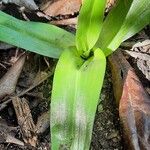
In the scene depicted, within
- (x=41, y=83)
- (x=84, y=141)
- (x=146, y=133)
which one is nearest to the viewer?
(x=84, y=141)

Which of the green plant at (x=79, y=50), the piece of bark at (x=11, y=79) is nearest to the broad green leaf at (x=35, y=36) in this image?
the green plant at (x=79, y=50)

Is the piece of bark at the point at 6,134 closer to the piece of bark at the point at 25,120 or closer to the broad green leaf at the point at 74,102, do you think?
the piece of bark at the point at 25,120

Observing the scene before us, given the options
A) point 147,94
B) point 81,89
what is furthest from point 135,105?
point 81,89

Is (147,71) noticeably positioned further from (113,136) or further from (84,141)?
(84,141)

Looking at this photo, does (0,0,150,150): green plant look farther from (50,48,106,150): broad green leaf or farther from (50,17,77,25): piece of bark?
(50,17,77,25): piece of bark

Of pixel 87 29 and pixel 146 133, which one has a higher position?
pixel 87 29
